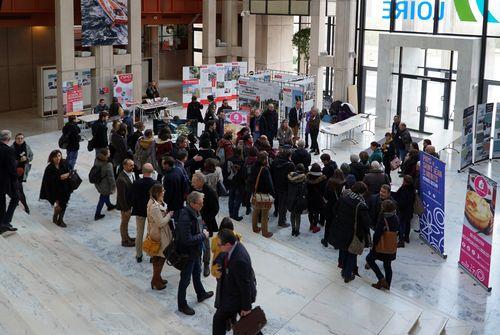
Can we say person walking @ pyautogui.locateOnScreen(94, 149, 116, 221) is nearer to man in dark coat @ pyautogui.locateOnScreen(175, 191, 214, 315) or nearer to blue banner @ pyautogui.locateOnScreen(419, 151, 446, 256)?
man in dark coat @ pyautogui.locateOnScreen(175, 191, 214, 315)

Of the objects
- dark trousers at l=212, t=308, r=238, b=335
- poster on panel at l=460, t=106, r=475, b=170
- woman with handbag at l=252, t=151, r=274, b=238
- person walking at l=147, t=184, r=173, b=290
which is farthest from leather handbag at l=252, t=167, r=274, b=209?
poster on panel at l=460, t=106, r=475, b=170

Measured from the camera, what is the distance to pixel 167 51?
97.8ft

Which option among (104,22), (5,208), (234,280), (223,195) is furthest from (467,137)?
(104,22)

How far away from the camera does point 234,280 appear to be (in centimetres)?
571

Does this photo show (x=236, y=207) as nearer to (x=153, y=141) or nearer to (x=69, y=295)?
(x=153, y=141)

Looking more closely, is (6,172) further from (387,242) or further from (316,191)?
(387,242)

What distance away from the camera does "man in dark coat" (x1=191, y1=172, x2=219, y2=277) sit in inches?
306

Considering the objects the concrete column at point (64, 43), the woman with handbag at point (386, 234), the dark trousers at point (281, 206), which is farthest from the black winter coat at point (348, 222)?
the concrete column at point (64, 43)

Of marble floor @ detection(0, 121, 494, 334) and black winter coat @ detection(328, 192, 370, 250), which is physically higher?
black winter coat @ detection(328, 192, 370, 250)

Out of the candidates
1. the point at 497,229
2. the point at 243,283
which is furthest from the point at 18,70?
the point at 243,283

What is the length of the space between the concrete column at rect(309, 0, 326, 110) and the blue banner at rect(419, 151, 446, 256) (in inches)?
473

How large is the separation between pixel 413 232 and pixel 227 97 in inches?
482

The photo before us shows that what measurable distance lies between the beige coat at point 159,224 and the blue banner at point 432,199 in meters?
4.44

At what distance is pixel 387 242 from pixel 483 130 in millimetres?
8604
